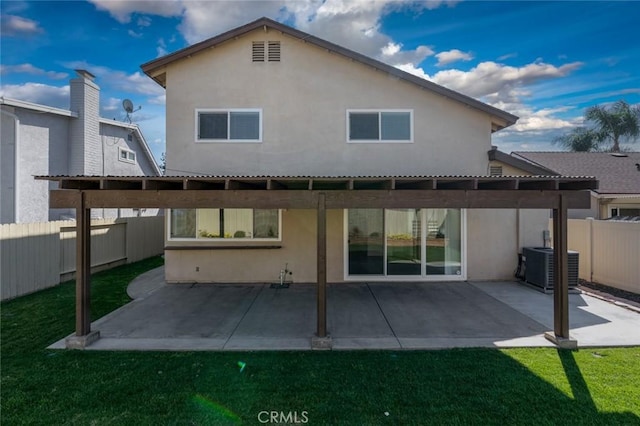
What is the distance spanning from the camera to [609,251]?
29.3 feet

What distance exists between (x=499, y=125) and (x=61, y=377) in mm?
11274

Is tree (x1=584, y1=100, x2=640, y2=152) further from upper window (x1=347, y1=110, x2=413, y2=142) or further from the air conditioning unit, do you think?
Answer: upper window (x1=347, y1=110, x2=413, y2=142)

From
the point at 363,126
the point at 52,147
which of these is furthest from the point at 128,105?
the point at 363,126

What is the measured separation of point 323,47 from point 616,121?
35.0 metres

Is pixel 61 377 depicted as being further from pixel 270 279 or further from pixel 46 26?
pixel 46 26

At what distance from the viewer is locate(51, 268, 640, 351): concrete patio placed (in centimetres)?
539

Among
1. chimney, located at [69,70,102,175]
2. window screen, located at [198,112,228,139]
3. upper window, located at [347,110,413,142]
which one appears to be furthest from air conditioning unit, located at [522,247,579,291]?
chimney, located at [69,70,102,175]

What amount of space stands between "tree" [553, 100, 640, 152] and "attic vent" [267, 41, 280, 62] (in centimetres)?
3426

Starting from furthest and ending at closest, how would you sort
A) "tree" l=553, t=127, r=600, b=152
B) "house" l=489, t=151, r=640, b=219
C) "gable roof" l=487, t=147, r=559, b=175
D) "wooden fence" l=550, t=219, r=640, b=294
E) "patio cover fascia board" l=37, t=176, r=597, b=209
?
"tree" l=553, t=127, r=600, b=152
"house" l=489, t=151, r=640, b=219
"gable roof" l=487, t=147, r=559, b=175
"wooden fence" l=550, t=219, r=640, b=294
"patio cover fascia board" l=37, t=176, r=597, b=209

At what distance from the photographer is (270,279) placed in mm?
9359

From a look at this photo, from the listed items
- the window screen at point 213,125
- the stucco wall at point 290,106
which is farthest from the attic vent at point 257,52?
the window screen at point 213,125

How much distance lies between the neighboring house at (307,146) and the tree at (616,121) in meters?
30.7

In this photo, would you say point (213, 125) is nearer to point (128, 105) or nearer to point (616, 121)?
point (128, 105)

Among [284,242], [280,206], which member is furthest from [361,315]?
[284,242]
